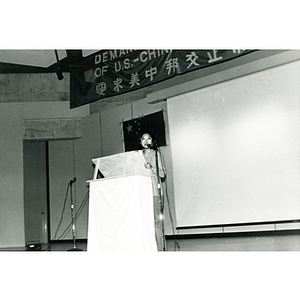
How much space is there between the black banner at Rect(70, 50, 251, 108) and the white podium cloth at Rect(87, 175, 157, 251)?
53.8 inches

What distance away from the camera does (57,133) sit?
23.8 feet

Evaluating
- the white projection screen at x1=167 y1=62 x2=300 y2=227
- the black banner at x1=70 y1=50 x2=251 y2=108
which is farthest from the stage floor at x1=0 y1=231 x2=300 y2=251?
the black banner at x1=70 y1=50 x2=251 y2=108

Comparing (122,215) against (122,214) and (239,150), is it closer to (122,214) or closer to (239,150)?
(122,214)

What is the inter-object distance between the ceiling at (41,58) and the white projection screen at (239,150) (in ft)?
6.51

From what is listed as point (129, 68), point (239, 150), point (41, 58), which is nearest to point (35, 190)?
point (41, 58)

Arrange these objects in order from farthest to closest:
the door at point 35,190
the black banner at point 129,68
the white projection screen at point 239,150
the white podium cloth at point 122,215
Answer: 1. the door at point 35,190
2. the white projection screen at point 239,150
3. the black banner at point 129,68
4. the white podium cloth at point 122,215

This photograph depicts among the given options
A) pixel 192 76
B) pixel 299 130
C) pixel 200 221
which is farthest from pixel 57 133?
pixel 299 130

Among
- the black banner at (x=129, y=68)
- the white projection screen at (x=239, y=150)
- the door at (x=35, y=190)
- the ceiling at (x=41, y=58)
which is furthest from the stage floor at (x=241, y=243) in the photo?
the door at (x=35, y=190)

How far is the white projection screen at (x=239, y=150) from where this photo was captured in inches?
162

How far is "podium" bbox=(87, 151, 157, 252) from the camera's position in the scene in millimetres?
3223

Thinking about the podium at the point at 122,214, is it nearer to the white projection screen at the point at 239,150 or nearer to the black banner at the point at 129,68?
the black banner at the point at 129,68

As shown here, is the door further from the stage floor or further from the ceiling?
the stage floor

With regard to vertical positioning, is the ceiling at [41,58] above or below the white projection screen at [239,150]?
above
